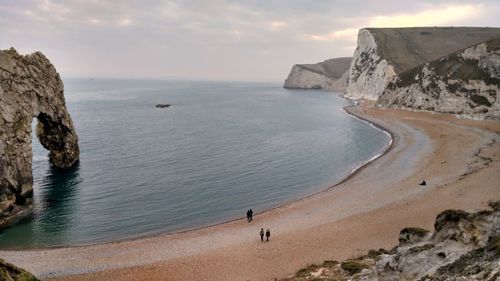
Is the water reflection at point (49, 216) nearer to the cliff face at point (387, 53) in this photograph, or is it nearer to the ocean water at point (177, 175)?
the ocean water at point (177, 175)

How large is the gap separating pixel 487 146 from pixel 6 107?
2662 inches

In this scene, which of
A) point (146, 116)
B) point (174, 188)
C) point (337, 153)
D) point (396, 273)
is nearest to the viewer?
point (396, 273)

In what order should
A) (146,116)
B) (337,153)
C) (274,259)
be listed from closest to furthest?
(274,259) → (337,153) → (146,116)

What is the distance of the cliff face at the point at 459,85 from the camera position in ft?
337

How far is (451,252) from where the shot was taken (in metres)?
15.2

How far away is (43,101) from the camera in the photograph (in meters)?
57.4

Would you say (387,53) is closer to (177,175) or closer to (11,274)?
(177,175)

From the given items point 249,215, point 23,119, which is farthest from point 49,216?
point 249,215

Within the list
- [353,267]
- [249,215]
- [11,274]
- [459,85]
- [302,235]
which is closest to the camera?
[11,274]

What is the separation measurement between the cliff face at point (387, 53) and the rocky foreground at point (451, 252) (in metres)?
152

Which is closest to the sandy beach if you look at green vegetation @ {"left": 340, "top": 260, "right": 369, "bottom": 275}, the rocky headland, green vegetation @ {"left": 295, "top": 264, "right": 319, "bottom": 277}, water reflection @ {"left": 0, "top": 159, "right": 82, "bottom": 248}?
green vegetation @ {"left": 295, "top": 264, "right": 319, "bottom": 277}

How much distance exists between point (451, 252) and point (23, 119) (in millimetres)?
49903

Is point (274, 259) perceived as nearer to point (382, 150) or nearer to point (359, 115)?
point (382, 150)

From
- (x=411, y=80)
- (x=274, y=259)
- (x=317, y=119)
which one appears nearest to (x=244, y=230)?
(x=274, y=259)
